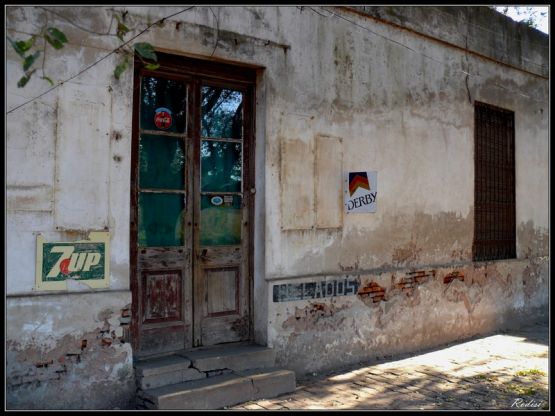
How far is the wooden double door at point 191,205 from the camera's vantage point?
4961 millimetres

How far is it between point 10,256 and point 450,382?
4096 millimetres

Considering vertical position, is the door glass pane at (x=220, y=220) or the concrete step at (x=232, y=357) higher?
the door glass pane at (x=220, y=220)

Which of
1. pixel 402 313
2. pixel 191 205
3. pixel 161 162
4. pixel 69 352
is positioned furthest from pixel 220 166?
pixel 402 313

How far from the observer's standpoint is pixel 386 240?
6539 millimetres

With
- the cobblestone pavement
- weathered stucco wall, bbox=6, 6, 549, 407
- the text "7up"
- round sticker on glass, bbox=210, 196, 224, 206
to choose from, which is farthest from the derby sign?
the text "7up"

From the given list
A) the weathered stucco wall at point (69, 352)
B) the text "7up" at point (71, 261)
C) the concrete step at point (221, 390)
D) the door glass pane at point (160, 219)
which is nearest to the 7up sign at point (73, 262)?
the text "7up" at point (71, 261)

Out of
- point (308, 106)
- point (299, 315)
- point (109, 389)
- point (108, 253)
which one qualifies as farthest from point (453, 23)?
point (109, 389)

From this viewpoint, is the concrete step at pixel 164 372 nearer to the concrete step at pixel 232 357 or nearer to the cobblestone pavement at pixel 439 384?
the concrete step at pixel 232 357

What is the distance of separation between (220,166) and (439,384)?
295 cm

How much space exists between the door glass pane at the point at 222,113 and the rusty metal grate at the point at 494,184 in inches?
151

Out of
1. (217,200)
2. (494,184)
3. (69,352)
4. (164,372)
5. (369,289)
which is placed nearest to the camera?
(69,352)

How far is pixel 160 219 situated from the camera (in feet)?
16.7

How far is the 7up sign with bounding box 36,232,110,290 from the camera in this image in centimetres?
422

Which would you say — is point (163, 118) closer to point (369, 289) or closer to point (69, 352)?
point (69, 352)
